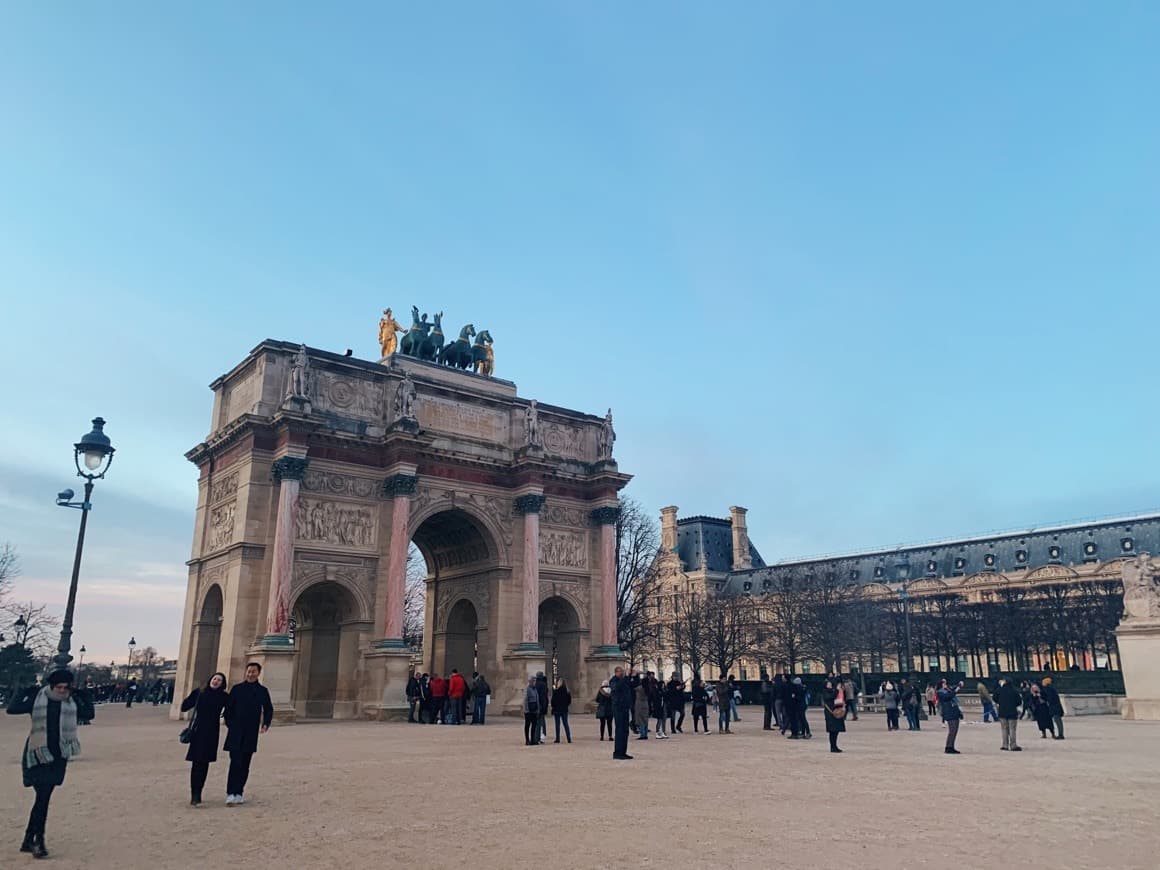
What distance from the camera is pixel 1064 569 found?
90.7 metres

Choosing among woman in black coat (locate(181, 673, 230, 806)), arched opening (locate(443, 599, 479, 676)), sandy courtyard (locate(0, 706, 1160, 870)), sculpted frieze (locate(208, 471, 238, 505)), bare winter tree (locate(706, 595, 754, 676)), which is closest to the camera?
sandy courtyard (locate(0, 706, 1160, 870))

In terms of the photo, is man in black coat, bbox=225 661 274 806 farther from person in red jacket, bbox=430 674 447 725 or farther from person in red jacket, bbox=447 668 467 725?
person in red jacket, bbox=430 674 447 725

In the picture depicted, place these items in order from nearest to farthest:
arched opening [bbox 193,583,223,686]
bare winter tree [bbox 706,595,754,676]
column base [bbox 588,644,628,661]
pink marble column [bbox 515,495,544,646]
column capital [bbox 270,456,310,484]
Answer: column capital [bbox 270,456,310,484]
arched opening [bbox 193,583,223,686]
pink marble column [bbox 515,495,544,646]
column base [bbox 588,644,628,661]
bare winter tree [bbox 706,595,754,676]

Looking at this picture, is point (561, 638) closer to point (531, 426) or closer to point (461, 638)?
point (461, 638)

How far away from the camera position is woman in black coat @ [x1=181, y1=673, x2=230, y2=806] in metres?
10.8

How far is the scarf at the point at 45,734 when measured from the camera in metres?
8.37

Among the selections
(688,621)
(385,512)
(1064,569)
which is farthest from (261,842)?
(1064,569)

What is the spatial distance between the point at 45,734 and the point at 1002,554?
105 m

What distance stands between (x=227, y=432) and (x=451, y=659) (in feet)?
47.1

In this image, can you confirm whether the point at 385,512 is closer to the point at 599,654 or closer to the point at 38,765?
the point at 599,654

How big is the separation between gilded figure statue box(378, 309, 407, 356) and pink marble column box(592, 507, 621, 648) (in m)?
12.1

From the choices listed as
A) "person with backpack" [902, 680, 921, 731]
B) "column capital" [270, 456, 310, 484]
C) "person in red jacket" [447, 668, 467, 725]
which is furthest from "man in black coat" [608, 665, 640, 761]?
"column capital" [270, 456, 310, 484]

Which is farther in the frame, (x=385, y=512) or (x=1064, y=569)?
(x=1064, y=569)

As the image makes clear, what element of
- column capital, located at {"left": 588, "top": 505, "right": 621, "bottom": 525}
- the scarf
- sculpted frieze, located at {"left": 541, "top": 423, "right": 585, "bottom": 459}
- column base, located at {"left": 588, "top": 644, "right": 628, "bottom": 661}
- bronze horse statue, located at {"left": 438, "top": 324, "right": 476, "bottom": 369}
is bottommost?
the scarf
